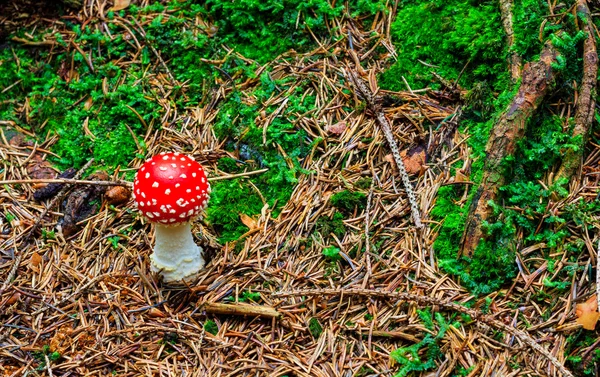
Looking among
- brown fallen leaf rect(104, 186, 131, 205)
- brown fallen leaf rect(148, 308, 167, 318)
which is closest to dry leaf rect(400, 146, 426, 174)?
brown fallen leaf rect(148, 308, 167, 318)

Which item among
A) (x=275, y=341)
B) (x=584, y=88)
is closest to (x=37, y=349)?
(x=275, y=341)

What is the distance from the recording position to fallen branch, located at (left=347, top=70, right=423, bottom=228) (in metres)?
3.03

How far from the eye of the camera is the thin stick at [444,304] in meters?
2.40

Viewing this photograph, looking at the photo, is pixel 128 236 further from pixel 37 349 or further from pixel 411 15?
pixel 411 15

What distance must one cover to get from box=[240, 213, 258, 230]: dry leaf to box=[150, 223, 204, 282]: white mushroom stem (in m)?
0.32

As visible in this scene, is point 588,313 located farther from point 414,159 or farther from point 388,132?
point 388,132

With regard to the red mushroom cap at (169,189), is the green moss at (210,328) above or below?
below

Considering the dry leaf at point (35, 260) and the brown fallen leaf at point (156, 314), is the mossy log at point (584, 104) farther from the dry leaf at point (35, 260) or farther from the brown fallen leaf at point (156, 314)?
the dry leaf at point (35, 260)

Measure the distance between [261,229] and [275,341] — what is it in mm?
713

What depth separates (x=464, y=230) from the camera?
2.85 m

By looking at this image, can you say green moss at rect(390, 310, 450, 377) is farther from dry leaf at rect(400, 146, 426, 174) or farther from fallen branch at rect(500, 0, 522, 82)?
fallen branch at rect(500, 0, 522, 82)

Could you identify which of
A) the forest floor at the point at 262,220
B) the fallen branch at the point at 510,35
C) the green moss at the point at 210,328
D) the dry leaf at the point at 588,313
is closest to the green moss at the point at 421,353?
the forest floor at the point at 262,220

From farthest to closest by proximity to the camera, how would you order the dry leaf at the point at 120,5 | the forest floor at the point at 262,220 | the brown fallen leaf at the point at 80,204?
the dry leaf at the point at 120,5
the brown fallen leaf at the point at 80,204
the forest floor at the point at 262,220

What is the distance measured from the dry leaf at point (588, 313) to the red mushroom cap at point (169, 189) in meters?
1.91
